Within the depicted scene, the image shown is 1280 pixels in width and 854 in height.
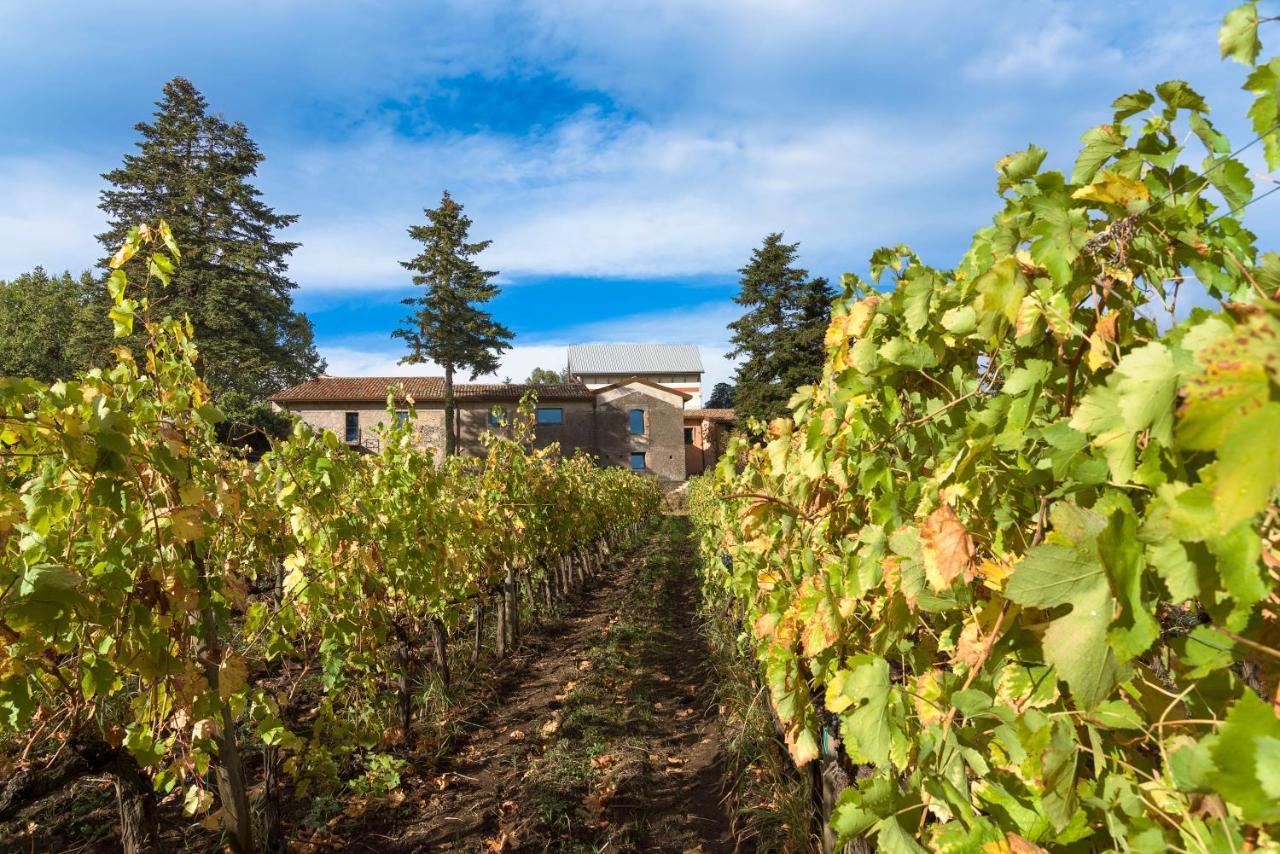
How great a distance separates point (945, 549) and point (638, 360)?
52.5 meters

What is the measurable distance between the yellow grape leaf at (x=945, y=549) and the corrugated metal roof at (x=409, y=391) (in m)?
32.3

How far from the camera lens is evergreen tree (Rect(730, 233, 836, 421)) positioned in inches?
1144

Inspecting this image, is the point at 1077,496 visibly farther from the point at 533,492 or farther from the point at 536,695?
the point at 533,492

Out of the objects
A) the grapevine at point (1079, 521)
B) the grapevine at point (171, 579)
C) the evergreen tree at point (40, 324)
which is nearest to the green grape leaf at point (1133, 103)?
the grapevine at point (1079, 521)

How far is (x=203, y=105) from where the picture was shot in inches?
1085

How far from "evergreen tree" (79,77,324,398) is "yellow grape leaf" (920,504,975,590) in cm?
2960

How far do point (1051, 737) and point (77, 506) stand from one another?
3.01m

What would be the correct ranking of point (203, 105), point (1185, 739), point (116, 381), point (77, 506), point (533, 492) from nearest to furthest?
point (1185, 739)
point (77, 506)
point (116, 381)
point (533, 492)
point (203, 105)

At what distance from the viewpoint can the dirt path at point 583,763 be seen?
3.84 meters

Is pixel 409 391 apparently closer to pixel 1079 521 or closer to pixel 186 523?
pixel 186 523

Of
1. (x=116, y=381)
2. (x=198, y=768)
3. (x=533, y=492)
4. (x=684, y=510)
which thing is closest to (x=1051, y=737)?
(x=198, y=768)

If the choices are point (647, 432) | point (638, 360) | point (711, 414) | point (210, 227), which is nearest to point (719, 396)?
point (638, 360)

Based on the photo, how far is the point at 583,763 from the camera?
15.2 ft

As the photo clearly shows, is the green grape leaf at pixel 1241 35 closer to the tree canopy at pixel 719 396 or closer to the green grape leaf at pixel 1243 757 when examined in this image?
the green grape leaf at pixel 1243 757
